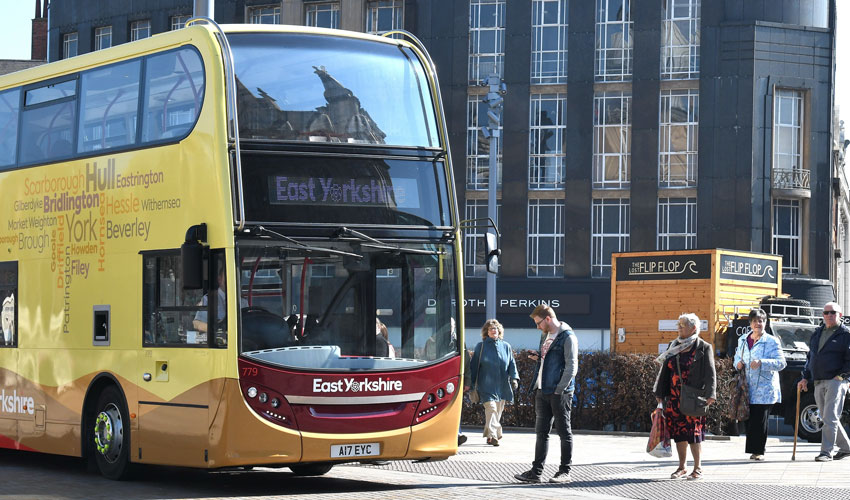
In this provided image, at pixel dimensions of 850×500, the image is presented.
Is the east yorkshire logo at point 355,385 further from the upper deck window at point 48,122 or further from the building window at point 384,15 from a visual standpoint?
Answer: the building window at point 384,15

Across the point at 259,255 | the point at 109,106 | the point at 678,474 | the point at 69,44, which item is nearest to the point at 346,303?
the point at 259,255

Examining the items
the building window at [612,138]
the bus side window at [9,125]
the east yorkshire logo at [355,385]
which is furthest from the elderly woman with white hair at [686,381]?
the building window at [612,138]

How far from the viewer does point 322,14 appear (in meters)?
49.3

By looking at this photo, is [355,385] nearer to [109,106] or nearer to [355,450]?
[355,450]

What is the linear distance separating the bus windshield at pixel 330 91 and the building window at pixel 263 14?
3876 cm

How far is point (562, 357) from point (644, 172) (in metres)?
32.4

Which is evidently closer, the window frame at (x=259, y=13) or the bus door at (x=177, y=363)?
the bus door at (x=177, y=363)

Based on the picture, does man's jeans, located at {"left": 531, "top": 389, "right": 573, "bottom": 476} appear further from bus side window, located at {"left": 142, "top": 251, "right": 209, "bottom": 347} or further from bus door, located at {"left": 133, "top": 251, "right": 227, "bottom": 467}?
bus side window, located at {"left": 142, "top": 251, "right": 209, "bottom": 347}

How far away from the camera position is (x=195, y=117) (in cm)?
1178

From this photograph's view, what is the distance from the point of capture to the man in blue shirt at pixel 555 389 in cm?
1279

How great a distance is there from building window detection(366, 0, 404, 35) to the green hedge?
29208 millimetres

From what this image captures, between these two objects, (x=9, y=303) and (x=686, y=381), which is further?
(x=9, y=303)

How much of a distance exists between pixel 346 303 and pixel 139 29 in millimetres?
43379

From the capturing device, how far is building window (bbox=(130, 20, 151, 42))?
5250 cm
